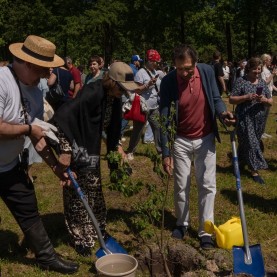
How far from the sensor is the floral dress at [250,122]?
5.88 m

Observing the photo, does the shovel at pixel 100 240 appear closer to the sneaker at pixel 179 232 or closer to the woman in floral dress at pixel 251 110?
the sneaker at pixel 179 232

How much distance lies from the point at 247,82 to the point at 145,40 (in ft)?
81.1

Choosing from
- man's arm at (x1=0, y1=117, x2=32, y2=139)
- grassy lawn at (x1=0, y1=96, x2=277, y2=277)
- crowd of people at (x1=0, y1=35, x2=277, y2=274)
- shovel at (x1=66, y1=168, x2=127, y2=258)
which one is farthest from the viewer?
grassy lawn at (x1=0, y1=96, x2=277, y2=277)

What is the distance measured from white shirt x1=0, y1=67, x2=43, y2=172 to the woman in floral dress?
10.5 feet

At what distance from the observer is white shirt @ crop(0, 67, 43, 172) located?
313 centimetres

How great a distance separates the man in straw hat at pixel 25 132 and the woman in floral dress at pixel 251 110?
122 inches

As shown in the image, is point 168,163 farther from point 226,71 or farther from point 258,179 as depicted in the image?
point 226,71

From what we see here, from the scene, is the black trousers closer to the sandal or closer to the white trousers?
the white trousers

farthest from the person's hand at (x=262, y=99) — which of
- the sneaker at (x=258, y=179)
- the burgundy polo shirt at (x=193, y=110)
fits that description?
the burgundy polo shirt at (x=193, y=110)

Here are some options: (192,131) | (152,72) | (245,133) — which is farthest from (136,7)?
(192,131)

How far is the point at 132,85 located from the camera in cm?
365

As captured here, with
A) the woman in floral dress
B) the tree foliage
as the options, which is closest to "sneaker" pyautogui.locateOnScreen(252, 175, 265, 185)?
the woman in floral dress

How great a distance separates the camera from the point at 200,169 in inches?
166

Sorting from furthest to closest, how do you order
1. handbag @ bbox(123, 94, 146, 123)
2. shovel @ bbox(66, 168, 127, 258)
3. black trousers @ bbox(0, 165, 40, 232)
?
handbag @ bbox(123, 94, 146, 123)
shovel @ bbox(66, 168, 127, 258)
black trousers @ bbox(0, 165, 40, 232)
